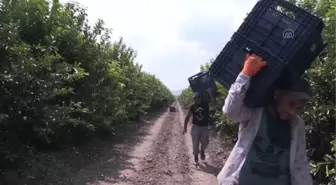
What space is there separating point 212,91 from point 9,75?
269 inches

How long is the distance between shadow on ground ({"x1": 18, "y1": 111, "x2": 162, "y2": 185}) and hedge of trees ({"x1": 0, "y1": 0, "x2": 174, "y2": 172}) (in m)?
0.34

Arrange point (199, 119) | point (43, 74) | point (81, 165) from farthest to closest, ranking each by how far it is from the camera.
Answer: point (199, 119), point (81, 165), point (43, 74)

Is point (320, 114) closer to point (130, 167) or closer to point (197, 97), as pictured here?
point (197, 97)

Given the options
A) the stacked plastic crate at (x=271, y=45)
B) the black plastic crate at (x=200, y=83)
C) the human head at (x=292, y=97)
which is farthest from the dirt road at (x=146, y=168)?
the human head at (x=292, y=97)

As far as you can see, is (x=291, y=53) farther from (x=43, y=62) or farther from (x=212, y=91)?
(x=212, y=91)

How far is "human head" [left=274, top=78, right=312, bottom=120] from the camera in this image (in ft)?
10.3

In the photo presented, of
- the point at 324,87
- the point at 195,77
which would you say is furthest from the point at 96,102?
the point at 324,87

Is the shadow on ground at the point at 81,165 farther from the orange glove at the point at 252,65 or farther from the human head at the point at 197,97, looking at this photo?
the orange glove at the point at 252,65

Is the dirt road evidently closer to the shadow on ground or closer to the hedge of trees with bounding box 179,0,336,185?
the shadow on ground

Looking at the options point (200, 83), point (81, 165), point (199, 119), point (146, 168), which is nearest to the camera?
point (81, 165)

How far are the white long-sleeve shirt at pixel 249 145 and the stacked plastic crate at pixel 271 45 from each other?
0.11 m

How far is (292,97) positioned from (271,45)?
0.40m

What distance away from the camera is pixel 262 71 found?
312cm

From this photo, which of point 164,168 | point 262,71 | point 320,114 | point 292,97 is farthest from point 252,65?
point 164,168
